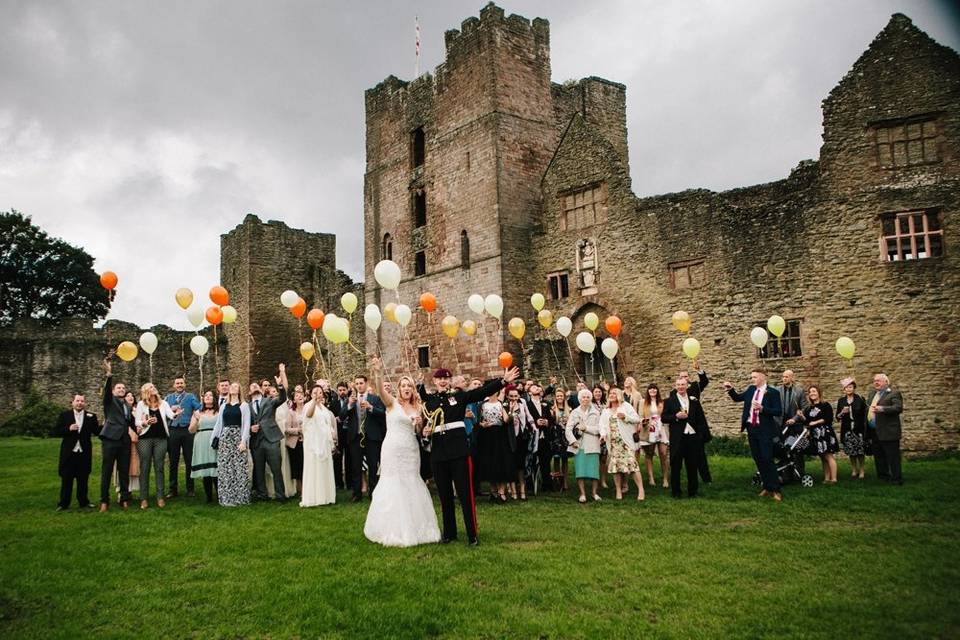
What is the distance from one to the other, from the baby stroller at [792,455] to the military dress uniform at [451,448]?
626 cm

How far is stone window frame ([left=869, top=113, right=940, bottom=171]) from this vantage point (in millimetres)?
17203

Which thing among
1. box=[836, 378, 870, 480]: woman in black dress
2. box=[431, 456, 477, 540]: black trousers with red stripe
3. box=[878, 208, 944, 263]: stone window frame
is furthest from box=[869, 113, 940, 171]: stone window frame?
box=[431, 456, 477, 540]: black trousers with red stripe

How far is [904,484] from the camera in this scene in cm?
1165

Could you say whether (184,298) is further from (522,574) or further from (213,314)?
(522,574)

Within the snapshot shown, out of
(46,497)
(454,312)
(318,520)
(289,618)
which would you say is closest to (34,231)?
(454,312)

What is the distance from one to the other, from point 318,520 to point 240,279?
28223mm

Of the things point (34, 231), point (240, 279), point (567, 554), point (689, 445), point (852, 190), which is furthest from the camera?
point (34, 231)

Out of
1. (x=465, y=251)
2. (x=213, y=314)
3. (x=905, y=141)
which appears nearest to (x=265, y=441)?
(x=213, y=314)

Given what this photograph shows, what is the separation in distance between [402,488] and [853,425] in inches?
355

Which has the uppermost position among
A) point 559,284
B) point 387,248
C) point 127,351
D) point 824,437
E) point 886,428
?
point 387,248

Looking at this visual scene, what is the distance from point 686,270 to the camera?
20.8 meters

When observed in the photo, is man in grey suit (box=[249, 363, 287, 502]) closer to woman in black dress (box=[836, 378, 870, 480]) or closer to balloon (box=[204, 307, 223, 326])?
balloon (box=[204, 307, 223, 326])

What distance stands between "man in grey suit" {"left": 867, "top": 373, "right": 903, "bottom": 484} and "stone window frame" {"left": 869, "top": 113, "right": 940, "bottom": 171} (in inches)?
312

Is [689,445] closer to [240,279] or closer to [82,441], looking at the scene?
[82,441]
